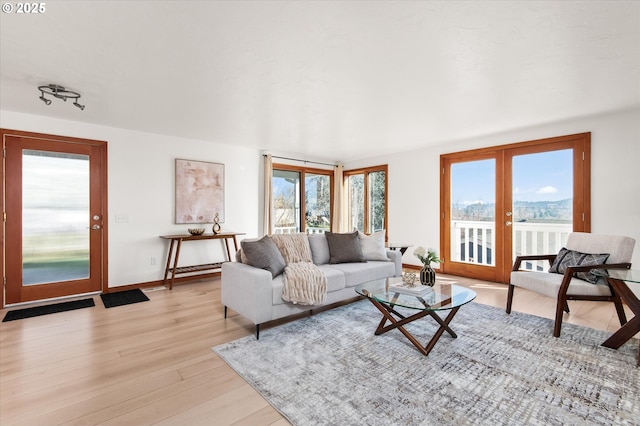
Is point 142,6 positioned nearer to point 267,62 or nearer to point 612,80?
point 267,62

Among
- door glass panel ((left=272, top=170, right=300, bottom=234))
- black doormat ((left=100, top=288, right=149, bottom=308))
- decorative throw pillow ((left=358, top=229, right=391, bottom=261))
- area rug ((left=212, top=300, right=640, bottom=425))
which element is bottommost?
black doormat ((left=100, top=288, right=149, bottom=308))

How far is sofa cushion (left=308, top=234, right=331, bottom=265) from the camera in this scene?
151 inches

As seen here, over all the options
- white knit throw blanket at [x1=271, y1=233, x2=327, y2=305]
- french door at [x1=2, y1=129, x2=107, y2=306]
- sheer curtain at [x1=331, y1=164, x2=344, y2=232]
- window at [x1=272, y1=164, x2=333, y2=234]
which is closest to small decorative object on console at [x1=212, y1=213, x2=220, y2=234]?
window at [x1=272, y1=164, x2=333, y2=234]

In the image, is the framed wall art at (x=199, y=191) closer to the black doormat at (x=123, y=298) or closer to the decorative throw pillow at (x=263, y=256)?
the black doormat at (x=123, y=298)

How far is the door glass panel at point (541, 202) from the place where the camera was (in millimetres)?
4102

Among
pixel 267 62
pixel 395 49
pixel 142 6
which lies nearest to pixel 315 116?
pixel 267 62

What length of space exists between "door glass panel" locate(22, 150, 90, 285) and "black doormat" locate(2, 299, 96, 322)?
39cm

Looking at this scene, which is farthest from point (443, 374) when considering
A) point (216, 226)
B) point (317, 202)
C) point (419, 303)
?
point (317, 202)

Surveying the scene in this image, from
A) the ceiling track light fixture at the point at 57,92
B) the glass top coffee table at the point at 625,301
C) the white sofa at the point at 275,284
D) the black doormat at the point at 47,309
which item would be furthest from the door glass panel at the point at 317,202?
the glass top coffee table at the point at 625,301

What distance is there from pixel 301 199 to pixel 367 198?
154cm

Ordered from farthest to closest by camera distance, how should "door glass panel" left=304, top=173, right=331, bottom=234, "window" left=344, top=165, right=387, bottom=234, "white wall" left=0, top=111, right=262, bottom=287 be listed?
"door glass panel" left=304, top=173, right=331, bottom=234 < "window" left=344, top=165, right=387, bottom=234 < "white wall" left=0, top=111, right=262, bottom=287

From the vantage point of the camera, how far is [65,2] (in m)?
1.71

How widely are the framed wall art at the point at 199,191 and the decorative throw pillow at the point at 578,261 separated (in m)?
4.89

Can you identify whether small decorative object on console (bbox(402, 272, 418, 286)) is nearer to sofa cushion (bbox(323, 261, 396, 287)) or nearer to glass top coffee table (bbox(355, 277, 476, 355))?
glass top coffee table (bbox(355, 277, 476, 355))
